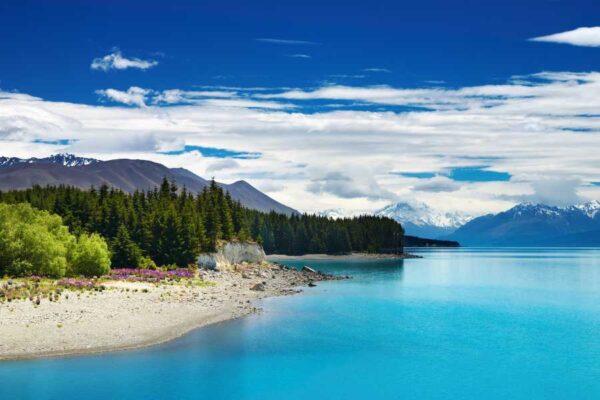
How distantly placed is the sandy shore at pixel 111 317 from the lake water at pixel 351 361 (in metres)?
2.10

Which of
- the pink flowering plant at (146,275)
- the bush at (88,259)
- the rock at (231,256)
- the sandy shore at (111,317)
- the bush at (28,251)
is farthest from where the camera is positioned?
the rock at (231,256)

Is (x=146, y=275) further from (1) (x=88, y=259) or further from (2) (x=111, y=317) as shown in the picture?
(2) (x=111, y=317)

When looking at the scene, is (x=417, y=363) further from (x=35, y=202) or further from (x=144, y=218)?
(x=35, y=202)

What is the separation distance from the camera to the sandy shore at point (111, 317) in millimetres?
40031

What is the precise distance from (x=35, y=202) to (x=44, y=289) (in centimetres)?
7667

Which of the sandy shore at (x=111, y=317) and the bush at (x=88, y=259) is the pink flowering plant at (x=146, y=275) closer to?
the bush at (x=88, y=259)

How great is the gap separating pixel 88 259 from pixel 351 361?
44.9 metres

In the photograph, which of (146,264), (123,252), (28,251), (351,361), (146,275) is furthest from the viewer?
(146,264)

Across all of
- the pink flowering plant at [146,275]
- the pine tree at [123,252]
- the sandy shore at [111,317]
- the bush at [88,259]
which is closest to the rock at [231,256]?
the pine tree at [123,252]

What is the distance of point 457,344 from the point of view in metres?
48.5

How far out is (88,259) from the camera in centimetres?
7388

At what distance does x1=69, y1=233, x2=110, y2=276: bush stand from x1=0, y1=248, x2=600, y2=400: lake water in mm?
22538

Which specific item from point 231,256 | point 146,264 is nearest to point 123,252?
point 146,264

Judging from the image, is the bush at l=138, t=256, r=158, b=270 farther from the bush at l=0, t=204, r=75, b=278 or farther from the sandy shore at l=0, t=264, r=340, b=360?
the bush at l=0, t=204, r=75, b=278
